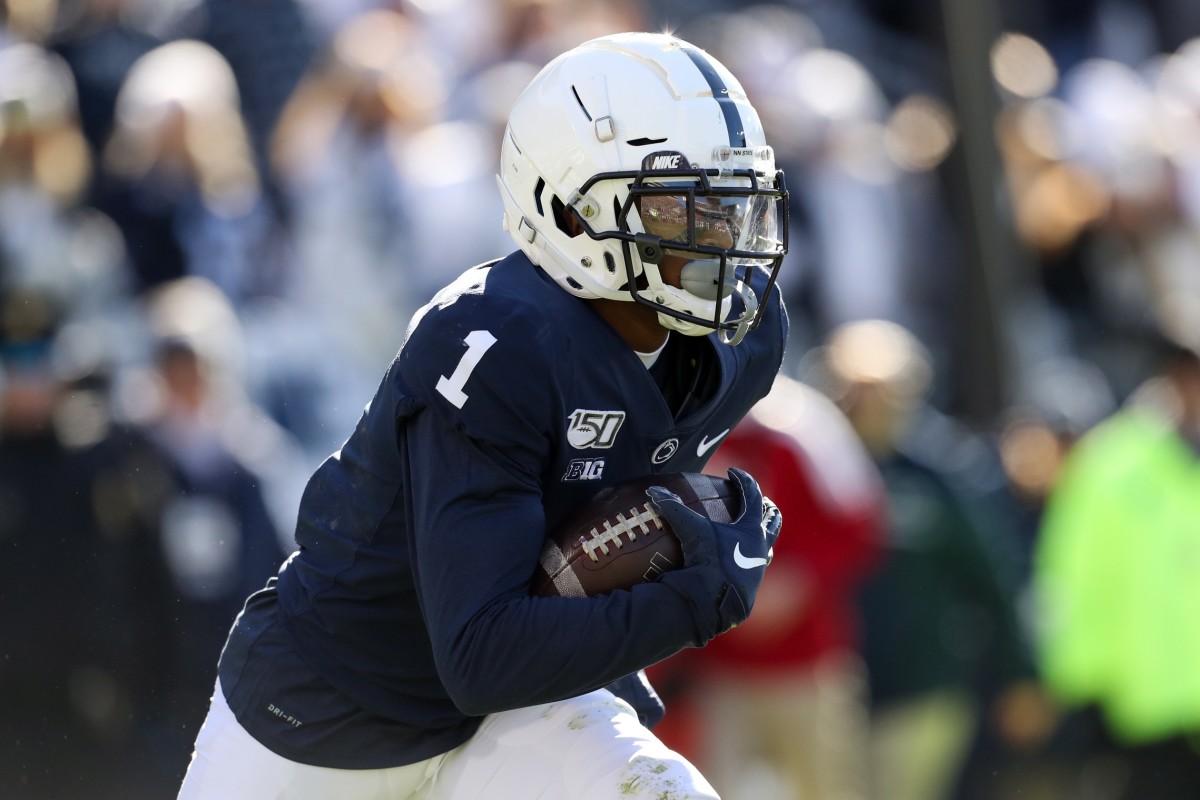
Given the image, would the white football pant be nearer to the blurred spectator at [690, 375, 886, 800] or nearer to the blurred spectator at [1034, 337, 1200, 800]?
the blurred spectator at [690, 375, 886, 800]

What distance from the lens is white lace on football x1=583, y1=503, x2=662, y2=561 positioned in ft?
9.20

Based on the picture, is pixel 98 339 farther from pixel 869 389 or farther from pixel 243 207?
pixel 869 389

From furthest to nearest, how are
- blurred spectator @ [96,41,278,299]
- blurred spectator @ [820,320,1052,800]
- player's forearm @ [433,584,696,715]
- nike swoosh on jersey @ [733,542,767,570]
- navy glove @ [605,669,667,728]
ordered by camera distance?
blurred spectator @ [820,320,1052,800], blurred spectator @ [96,41,278,299], navy glove @ [605,669,667,728], nike swoosh on jersey @ [733,542,767,570], player's forearm @ [433,584,696,715]

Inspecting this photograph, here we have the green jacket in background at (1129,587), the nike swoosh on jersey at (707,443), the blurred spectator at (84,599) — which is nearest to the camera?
the nike swoosh on jersey at (707,443)

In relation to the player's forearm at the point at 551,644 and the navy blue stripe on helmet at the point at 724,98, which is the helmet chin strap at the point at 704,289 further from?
the player's forearm at the point at 551,644

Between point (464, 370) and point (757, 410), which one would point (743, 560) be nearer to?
point (464, 370)

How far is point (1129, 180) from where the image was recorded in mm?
7898

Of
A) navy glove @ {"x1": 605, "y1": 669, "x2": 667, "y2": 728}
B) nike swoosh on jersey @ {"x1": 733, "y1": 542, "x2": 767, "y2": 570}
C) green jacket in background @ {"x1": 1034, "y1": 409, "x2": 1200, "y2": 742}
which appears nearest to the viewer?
nike swoosh on jersey @ {"x1": 733, "y1": 542, "x2": 767, "y2": 570}

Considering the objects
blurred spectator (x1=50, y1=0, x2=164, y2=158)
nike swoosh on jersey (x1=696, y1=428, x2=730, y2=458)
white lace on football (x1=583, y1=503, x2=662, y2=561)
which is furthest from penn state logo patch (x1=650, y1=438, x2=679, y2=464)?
blurred spectator (x1=50, y1=0, x2=164, y2=158)

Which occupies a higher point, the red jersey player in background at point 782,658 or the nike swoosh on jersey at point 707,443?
the nike swoosh on jersey at point 707,443

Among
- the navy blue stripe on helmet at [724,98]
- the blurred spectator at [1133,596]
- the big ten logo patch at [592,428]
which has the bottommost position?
the blurred spectator at [1133,596]

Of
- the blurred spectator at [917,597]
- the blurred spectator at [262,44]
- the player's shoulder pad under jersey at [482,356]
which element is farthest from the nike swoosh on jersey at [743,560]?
the blurred spectator at [262,44]

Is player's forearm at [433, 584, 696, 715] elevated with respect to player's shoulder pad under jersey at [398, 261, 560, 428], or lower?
lower

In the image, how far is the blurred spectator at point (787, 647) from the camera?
5.46m
